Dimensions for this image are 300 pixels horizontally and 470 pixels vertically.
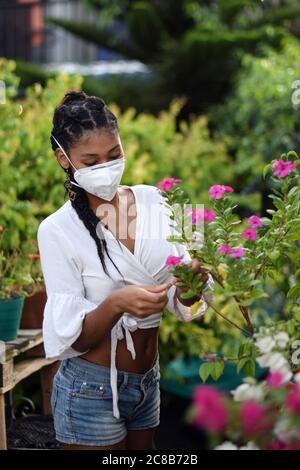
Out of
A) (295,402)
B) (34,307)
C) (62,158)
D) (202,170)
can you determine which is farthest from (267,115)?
(295,402)

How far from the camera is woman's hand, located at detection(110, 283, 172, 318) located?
202 cm

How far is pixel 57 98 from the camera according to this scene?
5.37 metres

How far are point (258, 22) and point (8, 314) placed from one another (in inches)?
320

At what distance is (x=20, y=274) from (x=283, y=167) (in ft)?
4.93

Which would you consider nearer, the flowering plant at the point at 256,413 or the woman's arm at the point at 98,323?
the flowering plant at the point at 256,413

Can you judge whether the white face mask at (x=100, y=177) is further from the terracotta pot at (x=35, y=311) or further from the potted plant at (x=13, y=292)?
the terracotta pot at (x=35, y=311)

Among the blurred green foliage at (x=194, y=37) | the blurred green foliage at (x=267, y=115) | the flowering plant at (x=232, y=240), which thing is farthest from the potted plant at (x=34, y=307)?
the blurred green foliage at (x=194, y=37)

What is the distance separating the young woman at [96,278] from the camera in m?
2.21

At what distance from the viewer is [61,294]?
7.20 ft

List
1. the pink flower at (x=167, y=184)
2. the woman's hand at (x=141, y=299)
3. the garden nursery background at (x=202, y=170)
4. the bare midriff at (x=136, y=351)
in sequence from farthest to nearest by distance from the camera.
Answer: the bare midriff at (x=136, y=351) < the pink flower at (x=167, y=184) < the woman's hand at (x=141, y=299) < the garden nursery background at (x=202, y=170)

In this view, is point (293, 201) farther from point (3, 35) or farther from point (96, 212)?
point (3, 35)

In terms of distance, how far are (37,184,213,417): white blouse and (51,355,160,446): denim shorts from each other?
36 millimetres

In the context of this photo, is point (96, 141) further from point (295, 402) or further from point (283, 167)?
point (295, 402)

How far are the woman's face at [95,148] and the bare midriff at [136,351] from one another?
0.49 meters
